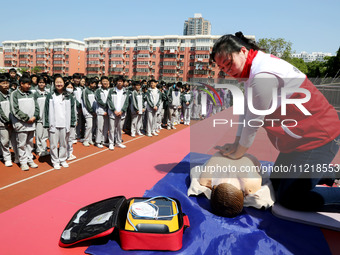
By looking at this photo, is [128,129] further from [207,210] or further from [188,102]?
[207,210]

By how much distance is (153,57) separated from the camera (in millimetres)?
61844

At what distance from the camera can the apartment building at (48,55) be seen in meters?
69.9

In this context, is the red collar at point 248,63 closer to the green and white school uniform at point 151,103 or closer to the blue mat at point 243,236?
the blue mat at point 243,236

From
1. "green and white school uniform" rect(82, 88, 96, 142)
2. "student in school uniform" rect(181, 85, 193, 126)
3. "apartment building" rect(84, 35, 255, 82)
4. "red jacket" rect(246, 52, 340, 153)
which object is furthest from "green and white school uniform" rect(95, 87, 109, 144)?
"apartment building" rect(84, 35, 255, 82)

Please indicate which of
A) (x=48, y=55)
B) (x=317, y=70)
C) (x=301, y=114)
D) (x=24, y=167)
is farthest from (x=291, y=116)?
(x=48, y=55)

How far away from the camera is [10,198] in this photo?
3.29 m

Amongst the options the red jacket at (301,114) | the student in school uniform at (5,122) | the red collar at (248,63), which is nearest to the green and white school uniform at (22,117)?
the student in school uniform at (5,122)

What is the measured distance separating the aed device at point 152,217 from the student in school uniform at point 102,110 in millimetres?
4201

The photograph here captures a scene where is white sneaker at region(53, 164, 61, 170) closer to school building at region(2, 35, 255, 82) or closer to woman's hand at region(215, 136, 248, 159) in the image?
woman's hand at region(215, 136, 248, 159)

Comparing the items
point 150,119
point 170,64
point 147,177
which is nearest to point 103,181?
point 147,177

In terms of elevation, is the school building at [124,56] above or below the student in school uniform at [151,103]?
above

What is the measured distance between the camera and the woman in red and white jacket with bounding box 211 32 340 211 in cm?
212

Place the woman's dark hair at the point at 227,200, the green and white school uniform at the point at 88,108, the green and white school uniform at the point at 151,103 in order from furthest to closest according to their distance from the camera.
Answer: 1. the green and white school uniform at the point at 151,103
2. the green and white school uniform at the point at 88,108
3. the woman's dark hair at the point at 227,200

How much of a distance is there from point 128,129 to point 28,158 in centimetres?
483
